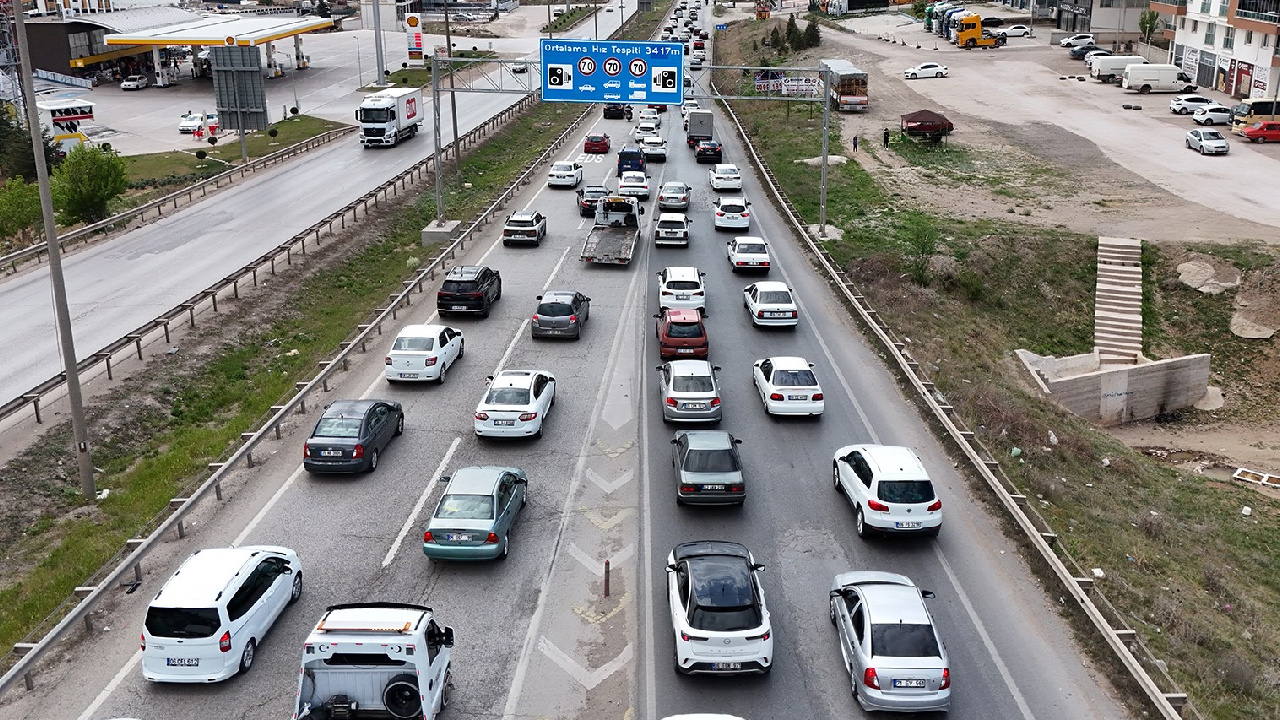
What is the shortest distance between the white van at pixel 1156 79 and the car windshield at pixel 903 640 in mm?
84560

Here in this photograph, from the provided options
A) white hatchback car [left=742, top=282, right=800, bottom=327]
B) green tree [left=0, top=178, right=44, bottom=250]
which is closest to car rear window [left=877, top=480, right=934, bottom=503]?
white hatchback car [left=742, top=282, right=800, bottom=327]

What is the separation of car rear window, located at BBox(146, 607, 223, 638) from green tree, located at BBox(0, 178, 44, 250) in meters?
40.3

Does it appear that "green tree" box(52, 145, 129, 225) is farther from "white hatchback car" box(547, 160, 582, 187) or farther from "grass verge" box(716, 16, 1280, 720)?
"grass verge" box(716, 16, 1280, 720)

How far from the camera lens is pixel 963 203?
54.4 metres

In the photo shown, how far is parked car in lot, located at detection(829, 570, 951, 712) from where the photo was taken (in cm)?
1537

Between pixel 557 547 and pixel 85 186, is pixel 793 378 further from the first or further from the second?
pixel 85 186

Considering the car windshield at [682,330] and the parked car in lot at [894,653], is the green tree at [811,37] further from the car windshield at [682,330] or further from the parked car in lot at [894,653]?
the parked car in lot at [894,653]

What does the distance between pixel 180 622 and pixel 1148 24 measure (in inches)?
4314

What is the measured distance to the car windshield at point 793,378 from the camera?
2719 centimetres

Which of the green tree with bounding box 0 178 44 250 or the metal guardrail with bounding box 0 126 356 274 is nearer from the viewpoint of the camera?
the metal guardrail with bounding box 0 126 356 274

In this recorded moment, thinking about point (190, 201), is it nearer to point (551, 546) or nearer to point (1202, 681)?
point (551, 546)

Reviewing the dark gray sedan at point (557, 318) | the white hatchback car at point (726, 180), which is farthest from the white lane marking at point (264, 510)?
A: the white hatchback car at point (726, 180)

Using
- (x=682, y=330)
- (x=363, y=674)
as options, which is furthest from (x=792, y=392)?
(x=363, y=674)

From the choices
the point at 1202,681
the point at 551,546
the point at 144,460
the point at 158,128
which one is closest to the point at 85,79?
the point at 158,128
